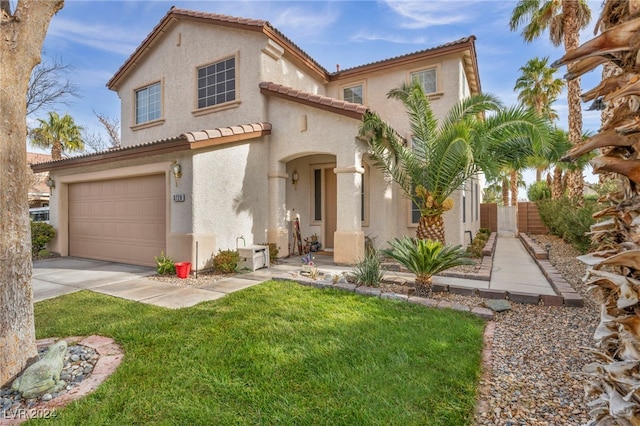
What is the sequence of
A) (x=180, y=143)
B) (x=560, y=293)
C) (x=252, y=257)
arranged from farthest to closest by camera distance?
(x=252, y=257), (x=180, y=143), (x=560, y=293)

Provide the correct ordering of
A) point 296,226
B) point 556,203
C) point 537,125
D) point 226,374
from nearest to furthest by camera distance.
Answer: point 226,374, point 537,125, point 296,226, point 556,203

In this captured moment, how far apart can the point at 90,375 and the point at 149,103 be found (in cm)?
1282

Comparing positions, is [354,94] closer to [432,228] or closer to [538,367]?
[432,228]

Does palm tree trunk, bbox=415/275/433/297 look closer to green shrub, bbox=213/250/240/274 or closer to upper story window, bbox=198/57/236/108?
green shrub, bbox=213/250/240/274

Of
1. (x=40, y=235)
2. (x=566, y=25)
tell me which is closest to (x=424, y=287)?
(x=40, y=235)

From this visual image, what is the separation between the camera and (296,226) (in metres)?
11.3

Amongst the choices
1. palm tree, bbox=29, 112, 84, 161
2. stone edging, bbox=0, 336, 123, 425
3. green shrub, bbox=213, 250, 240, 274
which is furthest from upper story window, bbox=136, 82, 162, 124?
palm tree, bbox=29, 112, 84, 161

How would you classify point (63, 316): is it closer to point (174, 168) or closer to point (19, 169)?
point (19, 169)

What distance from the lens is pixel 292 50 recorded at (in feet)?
35.6

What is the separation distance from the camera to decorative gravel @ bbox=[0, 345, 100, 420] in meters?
2.87

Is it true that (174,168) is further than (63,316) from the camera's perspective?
Yes

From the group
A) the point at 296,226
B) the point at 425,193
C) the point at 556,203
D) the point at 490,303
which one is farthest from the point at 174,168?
the point at 556,203

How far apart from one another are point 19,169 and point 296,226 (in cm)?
837

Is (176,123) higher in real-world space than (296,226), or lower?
higher
